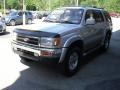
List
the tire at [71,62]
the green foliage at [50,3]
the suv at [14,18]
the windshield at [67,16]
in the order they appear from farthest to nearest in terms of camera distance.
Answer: the green foliage at [50,3] → the suv at [14,18] → the windshield at [67,16] → the tire at [71,62]

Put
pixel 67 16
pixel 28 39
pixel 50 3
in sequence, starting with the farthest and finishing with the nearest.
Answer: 1. pixel 50 3
2. pixel 67 16
3. pixel 28 39

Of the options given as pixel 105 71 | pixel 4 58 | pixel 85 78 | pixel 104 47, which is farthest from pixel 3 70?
pixel 104 47

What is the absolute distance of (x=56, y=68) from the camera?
7.02 m

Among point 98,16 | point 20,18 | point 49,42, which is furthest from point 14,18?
point 49,42

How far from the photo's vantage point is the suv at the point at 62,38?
5.68 m

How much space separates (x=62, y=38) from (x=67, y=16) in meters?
1.66

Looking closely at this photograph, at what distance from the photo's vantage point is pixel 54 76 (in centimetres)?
639


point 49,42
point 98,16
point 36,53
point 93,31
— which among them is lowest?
point 36,53

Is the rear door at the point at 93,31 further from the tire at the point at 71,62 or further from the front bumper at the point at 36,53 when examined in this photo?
the front bumper at the point at 36,53

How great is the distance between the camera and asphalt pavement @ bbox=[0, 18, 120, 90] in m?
5.67

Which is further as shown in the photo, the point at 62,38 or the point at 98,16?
the point at 98,16

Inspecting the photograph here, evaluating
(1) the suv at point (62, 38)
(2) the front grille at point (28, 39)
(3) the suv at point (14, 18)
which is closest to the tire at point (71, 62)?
(1) the suv at point (62, 38)

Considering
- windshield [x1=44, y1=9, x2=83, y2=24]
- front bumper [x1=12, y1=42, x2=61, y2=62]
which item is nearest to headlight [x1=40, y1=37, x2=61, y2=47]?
front bumper [x1=12, y1=42, x2=61, y2=62]

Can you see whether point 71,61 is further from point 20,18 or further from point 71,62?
point 20,18
